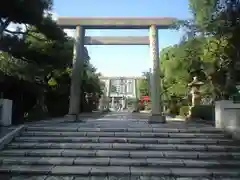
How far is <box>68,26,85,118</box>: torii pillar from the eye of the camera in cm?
1284

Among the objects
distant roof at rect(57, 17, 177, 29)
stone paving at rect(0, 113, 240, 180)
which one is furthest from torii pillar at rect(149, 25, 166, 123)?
stone paving at rect(0, 113, 240, 180)

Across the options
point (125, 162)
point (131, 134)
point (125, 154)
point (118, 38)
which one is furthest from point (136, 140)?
point (118, 38)

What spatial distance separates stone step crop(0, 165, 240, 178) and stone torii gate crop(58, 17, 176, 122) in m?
5.75

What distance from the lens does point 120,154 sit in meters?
7.21

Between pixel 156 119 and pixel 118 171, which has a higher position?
pixel 156 119

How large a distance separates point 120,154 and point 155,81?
5676 mm

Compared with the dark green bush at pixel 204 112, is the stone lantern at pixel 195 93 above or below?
above

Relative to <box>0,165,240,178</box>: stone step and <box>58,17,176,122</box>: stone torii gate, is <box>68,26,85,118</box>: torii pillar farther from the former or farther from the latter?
<box>0,165,240,178</box>: stone step

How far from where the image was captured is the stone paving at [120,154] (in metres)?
6.18

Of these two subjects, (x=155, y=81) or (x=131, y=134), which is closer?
(x=131, y=134)

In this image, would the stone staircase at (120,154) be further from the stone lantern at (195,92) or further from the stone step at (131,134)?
the stone lantern at (195,92)

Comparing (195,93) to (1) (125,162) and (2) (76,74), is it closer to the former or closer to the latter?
(2) (76,74)

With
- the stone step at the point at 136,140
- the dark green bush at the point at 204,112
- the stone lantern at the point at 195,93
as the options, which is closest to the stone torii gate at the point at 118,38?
the dark green bush at the point at 204,112

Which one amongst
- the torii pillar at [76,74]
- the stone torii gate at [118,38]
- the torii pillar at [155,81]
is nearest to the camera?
the torii pillar at [155,81]
